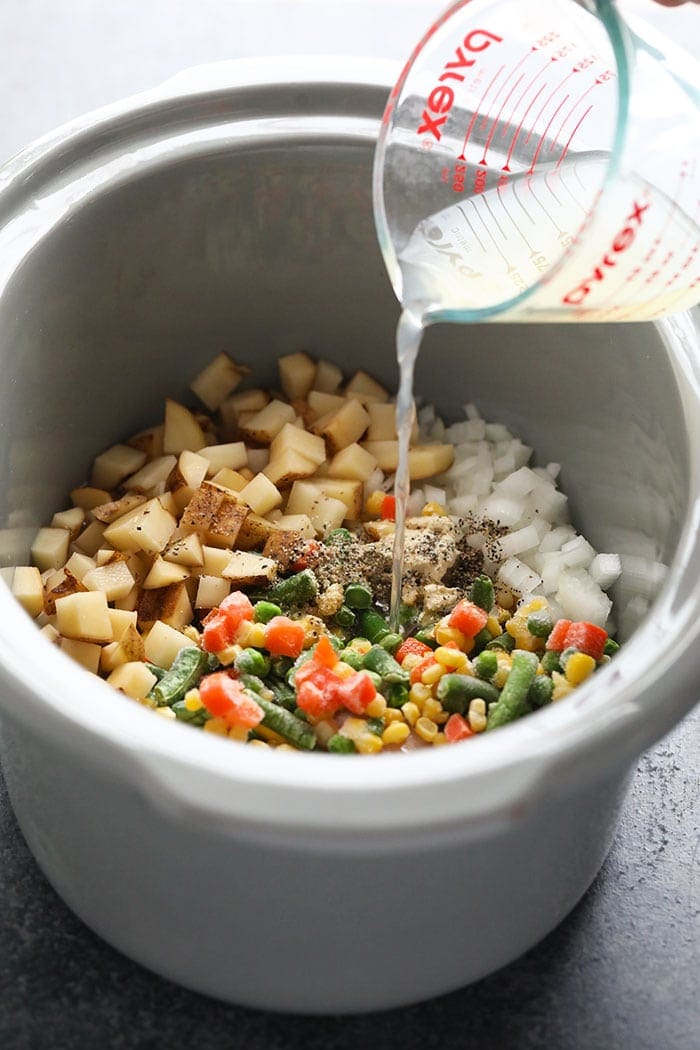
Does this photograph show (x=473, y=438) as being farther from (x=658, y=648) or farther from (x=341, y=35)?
(x=341, y=35)

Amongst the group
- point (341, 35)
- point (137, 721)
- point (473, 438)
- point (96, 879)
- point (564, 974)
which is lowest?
point (564, 974)

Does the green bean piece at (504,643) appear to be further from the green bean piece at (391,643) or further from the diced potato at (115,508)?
the diced potato at (115,508)

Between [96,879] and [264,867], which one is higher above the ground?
[264,867]

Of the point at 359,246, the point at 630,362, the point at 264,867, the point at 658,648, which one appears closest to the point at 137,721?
the point at 264,867

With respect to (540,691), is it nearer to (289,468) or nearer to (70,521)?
(289,468)

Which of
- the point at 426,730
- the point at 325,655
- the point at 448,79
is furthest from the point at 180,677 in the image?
the point at 448,79

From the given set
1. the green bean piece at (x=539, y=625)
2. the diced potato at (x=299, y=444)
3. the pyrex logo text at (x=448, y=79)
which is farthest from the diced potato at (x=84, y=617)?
the pyrex logo text at (x=448, y=79)

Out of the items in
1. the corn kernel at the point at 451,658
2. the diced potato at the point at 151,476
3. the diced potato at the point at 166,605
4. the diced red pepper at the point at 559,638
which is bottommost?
the diced potato at the point at 166,605
